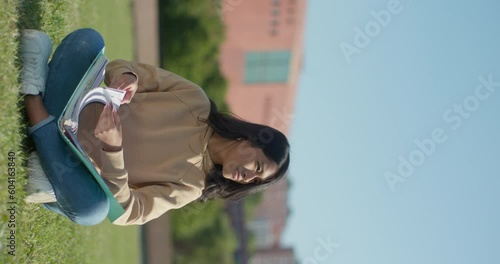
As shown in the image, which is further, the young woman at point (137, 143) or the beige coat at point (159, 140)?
the beige coat at point (159, 140)

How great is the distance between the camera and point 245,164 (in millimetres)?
2602

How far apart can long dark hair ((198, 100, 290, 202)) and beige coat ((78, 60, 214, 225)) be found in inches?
2.2

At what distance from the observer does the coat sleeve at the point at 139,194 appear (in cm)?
211

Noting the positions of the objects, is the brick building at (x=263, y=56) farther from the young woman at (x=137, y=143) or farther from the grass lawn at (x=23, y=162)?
the young woman at (x=137, y=143)

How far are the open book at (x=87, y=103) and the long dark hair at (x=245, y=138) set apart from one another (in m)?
0.59

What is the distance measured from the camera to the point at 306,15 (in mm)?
22797

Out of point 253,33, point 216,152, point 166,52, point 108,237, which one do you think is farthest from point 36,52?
point 253,33

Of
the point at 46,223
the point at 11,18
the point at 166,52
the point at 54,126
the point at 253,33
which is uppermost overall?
the point at 11,18

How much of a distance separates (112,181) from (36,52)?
653 mm

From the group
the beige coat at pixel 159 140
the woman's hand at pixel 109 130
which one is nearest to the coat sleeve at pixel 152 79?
the beige coat at pixel 159 140

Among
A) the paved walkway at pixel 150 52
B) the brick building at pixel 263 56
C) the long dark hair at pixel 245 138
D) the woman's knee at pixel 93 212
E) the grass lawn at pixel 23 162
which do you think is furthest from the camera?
the brick building at pixel 263 56

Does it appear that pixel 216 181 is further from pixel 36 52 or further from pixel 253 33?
pixel 253 33

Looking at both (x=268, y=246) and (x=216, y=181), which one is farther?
(x=268, y=246)

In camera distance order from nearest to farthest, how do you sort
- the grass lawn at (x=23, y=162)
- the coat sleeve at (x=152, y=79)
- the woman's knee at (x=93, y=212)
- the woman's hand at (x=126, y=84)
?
the grass lawn at (x=23, y=162) → the woman's knee at (x=93, y=212) → the woman's hand at (x=126, y=84) → the coat sleeve at (x=152, y=79)
